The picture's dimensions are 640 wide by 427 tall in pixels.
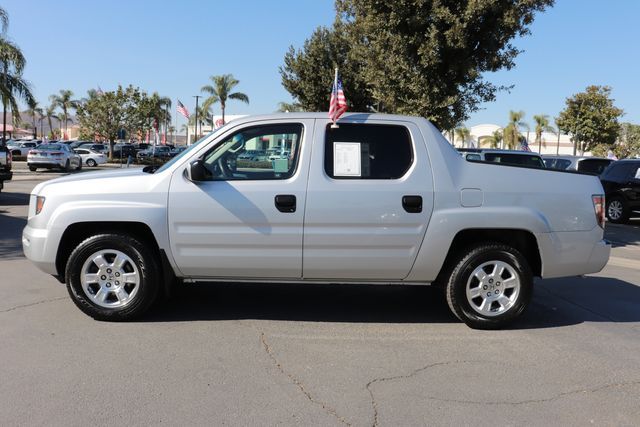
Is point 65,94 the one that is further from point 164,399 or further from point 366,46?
point 164,399

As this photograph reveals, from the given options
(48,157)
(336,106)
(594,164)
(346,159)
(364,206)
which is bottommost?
(364,206)

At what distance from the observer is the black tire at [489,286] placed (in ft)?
16.0

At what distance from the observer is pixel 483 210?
15.6 feet

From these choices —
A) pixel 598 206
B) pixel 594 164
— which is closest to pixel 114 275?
pixel 598 206

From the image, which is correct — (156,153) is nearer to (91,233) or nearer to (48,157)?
(48,157)

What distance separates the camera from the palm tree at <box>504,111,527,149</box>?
5838 centimetres

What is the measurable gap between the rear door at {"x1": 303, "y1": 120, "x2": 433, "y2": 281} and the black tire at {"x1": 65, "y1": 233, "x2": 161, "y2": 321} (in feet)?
4.70

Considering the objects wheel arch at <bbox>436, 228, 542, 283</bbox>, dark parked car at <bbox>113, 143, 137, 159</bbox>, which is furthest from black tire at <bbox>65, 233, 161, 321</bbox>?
dark parked car at <bbox>113, 143, 137, 159</bbox>

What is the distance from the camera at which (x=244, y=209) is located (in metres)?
4.68

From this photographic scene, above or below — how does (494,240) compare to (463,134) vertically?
below

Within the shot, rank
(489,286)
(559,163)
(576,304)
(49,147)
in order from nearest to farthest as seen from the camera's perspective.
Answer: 1. (489,286)
2. (576,304)
3. (559,163)
4. (49,147)

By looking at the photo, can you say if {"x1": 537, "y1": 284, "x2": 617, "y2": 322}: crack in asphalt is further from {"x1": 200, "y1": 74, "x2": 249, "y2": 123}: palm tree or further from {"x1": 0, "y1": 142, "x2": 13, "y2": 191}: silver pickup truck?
{"x1": 200, "y1": 74, "x2": 249, "y2": 123}: palm tree

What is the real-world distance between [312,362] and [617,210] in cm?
1299

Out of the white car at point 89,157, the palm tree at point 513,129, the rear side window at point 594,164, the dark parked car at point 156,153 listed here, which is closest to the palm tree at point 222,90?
the dark parked car at point 156,153
